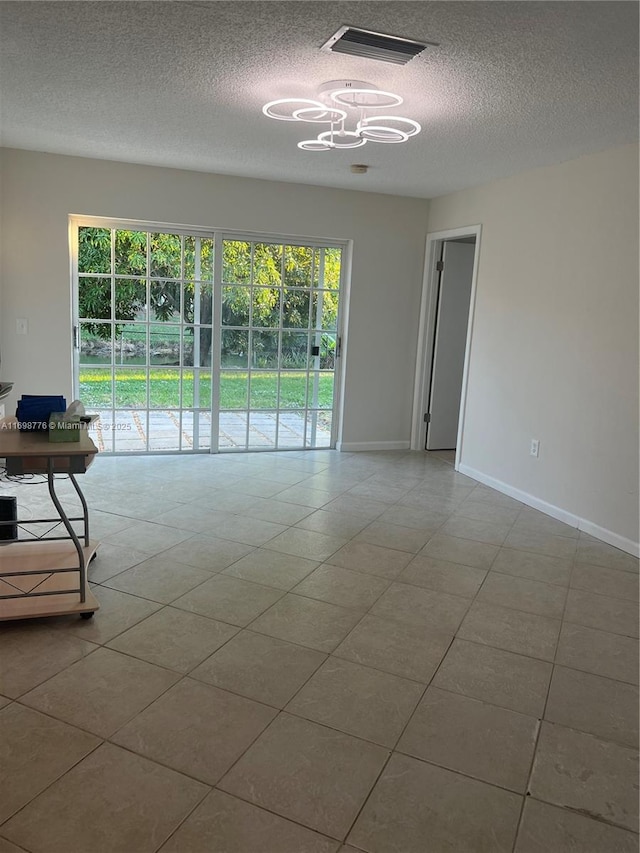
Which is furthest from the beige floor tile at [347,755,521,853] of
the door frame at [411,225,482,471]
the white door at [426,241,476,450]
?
the white door at [426,241,476,450]

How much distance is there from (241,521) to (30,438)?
1609 millimetres

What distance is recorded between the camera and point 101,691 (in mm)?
2217

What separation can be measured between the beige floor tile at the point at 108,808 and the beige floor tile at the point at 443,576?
168 centimetres

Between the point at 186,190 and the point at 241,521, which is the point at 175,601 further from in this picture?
Result: the point at 186,190

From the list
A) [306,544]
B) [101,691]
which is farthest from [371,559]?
[101,691]

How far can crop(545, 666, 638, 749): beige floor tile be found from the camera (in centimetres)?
214

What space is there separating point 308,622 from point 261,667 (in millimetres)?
400

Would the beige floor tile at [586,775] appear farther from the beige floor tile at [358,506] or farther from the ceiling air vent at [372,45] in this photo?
the ceiling air vent at [372,45]

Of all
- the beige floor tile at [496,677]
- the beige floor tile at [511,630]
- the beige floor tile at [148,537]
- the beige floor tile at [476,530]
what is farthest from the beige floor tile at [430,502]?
the beige floor tile at [496,677]

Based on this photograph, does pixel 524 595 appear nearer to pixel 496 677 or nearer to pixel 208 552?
pixel 496 677

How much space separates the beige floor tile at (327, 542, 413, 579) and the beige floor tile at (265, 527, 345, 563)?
6cm

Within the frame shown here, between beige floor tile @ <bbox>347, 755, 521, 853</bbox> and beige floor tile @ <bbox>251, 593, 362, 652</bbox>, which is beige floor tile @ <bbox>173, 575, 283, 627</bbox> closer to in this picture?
beige floor tile @ <bbox>251, 593, 362, 652</bbox>

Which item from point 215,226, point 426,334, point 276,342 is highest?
point 215,226

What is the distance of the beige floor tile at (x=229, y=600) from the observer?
2.81 m
